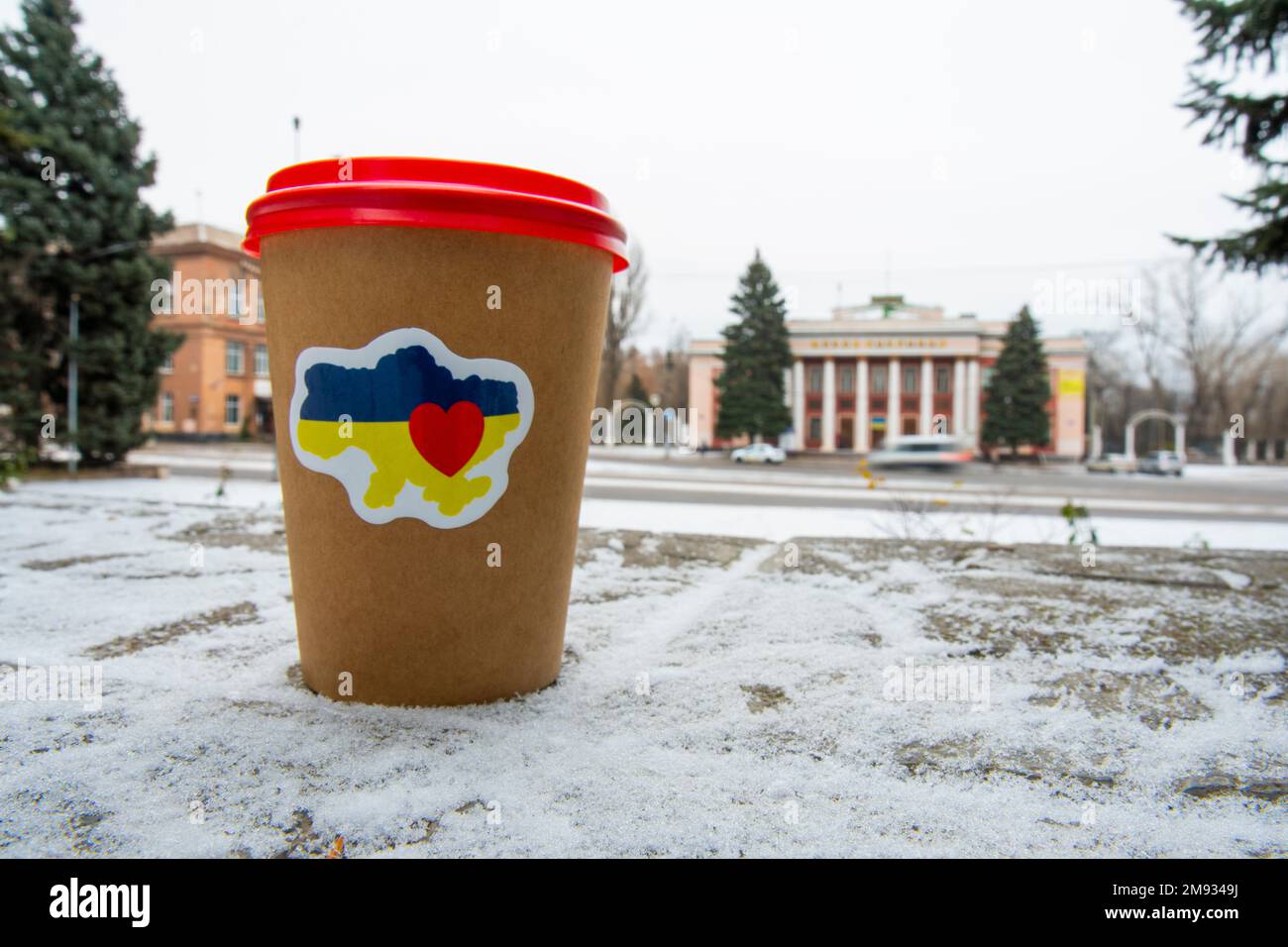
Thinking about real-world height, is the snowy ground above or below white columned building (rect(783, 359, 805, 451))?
below

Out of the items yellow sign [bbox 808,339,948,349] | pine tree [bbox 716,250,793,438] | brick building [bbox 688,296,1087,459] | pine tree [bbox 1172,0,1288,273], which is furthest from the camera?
yellow sign [bbox 808,339,948,349]

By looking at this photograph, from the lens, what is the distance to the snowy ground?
74.0 inches

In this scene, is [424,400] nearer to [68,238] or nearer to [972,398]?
[68,238]

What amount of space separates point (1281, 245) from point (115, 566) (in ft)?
30.8

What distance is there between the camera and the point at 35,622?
3572 mm

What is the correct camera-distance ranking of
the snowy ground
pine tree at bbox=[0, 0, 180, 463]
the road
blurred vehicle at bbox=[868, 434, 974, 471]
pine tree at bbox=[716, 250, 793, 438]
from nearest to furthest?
the snowy ground
pine tree at bbox=[0, 0, 180, 463]
the road
blurred vehicle at bbox=[868, 434, 974, 471]
pine tree at bbox=[716, 250, 793, 438]

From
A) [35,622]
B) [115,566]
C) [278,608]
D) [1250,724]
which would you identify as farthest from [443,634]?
[115,566]

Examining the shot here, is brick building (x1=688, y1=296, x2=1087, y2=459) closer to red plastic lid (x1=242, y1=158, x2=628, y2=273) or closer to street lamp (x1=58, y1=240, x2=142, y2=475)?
street lamp (x1=58, y1=240, x2=142, y2=475)

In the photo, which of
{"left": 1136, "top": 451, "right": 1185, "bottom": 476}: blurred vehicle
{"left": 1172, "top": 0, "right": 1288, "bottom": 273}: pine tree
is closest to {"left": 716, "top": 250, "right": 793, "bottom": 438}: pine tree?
{"left": 1136, "top": 451, "right": 1185, "bottom": 476}: blurred vehicle

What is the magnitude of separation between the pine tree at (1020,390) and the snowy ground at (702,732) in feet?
143

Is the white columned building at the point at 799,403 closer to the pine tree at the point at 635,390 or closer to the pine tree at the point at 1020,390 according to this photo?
the pine tree at the point at 635,390

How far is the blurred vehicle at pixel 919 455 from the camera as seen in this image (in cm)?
3562

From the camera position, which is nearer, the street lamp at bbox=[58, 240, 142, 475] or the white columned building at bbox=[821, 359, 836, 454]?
the street lamp at bbox=[58, 240, 142, 475]

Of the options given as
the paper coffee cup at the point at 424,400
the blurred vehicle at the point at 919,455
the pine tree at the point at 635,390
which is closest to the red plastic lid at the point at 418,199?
the paper coffee cup at the point at 424,400
